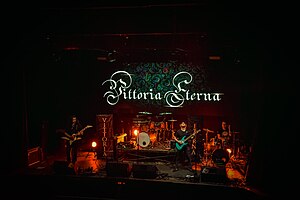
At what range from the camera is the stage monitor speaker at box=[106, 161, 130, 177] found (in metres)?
8.97

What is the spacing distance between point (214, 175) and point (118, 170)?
3277mm

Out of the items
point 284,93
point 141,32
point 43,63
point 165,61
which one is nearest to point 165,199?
point 284,93

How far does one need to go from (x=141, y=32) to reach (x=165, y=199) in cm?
566

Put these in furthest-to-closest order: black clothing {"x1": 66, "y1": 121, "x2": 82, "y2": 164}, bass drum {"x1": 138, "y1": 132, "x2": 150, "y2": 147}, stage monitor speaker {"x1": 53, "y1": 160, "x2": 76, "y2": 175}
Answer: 1. bass drum {"x1": 138, "y1": 132, "x2": 150, "y2": 147}
2. black clothing {"x1": 66, "y1": 121, "x2": 82, "y2": 164}
3. stage monitor speaker {"x1": 53, "y1": 160, "x2": 76, "y2": 175}

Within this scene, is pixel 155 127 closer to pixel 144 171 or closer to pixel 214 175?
pixel 144 171

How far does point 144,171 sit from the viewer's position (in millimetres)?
8828

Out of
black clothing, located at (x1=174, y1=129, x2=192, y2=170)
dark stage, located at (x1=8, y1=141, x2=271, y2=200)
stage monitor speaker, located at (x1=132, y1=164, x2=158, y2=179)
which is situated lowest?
dark stage, located at (x1=8, y1=141, x2=271, y2=200)

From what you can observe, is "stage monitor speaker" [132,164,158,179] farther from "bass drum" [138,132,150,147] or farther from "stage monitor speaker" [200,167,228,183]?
"bass drum" [138,132,150,147]

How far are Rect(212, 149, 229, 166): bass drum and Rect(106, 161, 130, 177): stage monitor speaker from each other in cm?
341

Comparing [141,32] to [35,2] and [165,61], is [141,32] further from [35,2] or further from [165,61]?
[165,61]

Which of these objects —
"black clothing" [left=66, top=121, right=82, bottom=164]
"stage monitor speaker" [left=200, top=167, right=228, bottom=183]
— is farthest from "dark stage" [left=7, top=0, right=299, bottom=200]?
"black clothing" [left=66, top=121, right=82, bottom=164]

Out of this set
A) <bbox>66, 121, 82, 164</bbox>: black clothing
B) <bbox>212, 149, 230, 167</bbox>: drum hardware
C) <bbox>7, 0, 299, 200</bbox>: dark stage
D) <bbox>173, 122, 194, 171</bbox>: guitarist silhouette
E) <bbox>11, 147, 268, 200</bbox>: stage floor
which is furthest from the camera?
<bbox>66, 121, 82, 164</bbox>: black clothing

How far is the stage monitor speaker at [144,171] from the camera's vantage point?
880 cm

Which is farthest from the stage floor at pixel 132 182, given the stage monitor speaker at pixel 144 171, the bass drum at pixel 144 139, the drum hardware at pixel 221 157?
the bass drum at pixel 144 139
